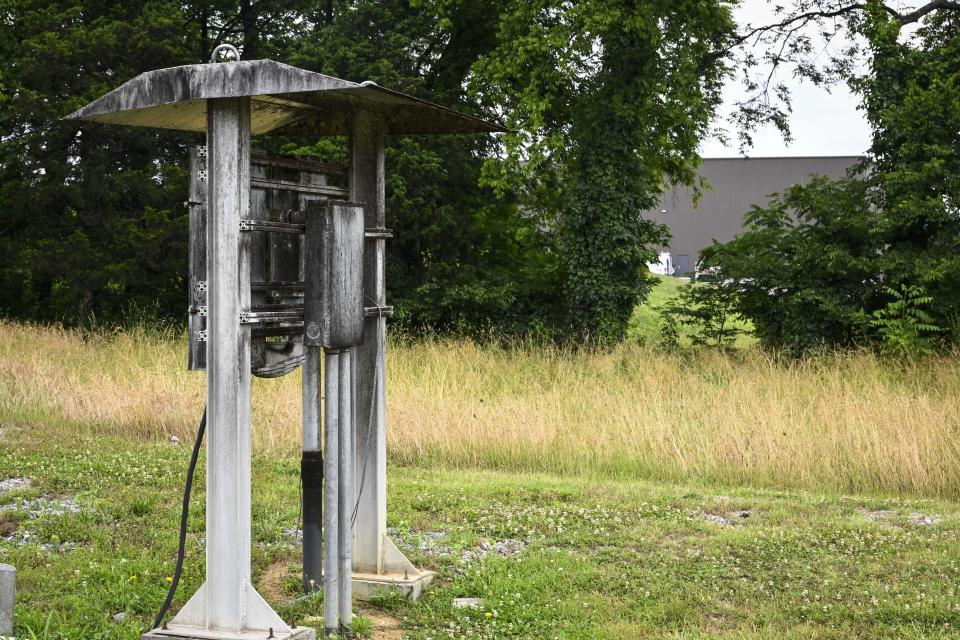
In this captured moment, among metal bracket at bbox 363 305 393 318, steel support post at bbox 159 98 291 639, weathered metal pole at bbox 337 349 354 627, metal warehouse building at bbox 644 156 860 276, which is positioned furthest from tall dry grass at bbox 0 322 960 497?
metal warehouse building at bbox 644 156 860 276

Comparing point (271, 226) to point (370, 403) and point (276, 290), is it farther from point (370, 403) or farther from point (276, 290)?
point (370, 403)

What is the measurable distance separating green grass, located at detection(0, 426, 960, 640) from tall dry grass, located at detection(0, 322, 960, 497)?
2.27 feet

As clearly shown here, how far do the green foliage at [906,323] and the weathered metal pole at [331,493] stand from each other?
524 inches

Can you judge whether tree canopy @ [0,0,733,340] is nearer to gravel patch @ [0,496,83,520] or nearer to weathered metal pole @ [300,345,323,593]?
gravel patch @ [0,496,83,520]

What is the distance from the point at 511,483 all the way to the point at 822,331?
11612 mm

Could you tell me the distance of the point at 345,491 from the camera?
460 cm

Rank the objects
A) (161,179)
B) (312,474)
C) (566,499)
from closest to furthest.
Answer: (312,474), (566,499), (161,179)

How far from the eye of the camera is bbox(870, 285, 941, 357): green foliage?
53.0 feet

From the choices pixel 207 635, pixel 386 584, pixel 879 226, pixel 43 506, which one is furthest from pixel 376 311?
pixel 879 226

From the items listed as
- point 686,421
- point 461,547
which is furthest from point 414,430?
point 461,547

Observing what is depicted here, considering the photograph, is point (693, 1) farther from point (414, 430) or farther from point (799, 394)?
point (414, 430)

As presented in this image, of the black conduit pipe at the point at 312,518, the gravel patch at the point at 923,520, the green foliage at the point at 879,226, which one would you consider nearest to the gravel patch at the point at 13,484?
the black conduit pipe at the point at 312,518

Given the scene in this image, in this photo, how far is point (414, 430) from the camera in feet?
33.0

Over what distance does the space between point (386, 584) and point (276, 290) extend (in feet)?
5.60
